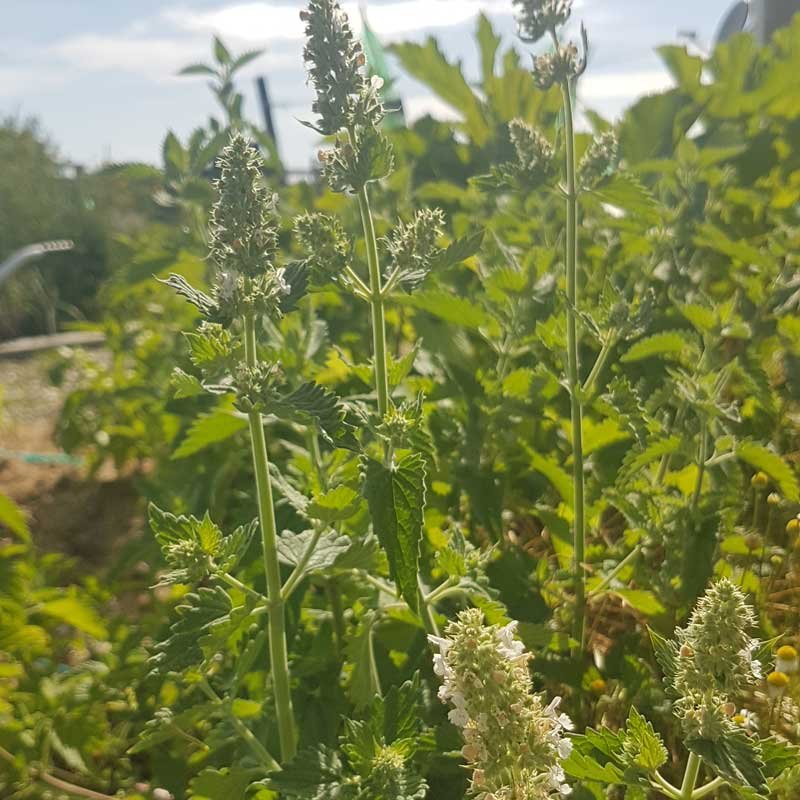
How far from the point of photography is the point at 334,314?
2.71 meters

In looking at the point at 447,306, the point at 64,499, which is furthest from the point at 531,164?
the point at 64,499

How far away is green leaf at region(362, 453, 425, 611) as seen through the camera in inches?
43.3

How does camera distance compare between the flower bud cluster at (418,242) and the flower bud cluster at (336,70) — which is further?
the flower bud cluster at (418,242)

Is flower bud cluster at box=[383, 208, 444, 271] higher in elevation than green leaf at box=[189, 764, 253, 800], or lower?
higher

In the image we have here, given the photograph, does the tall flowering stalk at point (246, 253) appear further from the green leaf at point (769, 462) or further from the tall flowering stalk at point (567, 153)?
the green leaf at point (769, 462)

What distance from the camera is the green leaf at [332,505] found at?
1136 mm

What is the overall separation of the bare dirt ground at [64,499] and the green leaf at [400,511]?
225 centimetres

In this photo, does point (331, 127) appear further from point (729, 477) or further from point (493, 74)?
point (493, 74)

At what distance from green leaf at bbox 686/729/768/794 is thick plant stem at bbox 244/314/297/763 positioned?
23.1 inches

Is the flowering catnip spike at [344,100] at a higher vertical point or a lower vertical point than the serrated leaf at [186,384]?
higher

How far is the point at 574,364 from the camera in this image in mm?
1526

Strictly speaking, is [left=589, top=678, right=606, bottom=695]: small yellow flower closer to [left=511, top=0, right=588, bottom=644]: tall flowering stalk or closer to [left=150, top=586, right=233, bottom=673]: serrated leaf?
[left=511, top=0, right=588, bottom=644]: tall flowering stalk

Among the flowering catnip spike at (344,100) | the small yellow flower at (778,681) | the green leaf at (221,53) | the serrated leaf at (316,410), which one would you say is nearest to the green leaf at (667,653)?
the serrated leaf at (316,410)

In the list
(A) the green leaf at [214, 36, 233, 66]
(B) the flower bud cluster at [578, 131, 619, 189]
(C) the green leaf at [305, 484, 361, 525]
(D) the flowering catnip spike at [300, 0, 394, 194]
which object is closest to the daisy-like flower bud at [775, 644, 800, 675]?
(C) the green leaf at [305, 484, 361, 525]
